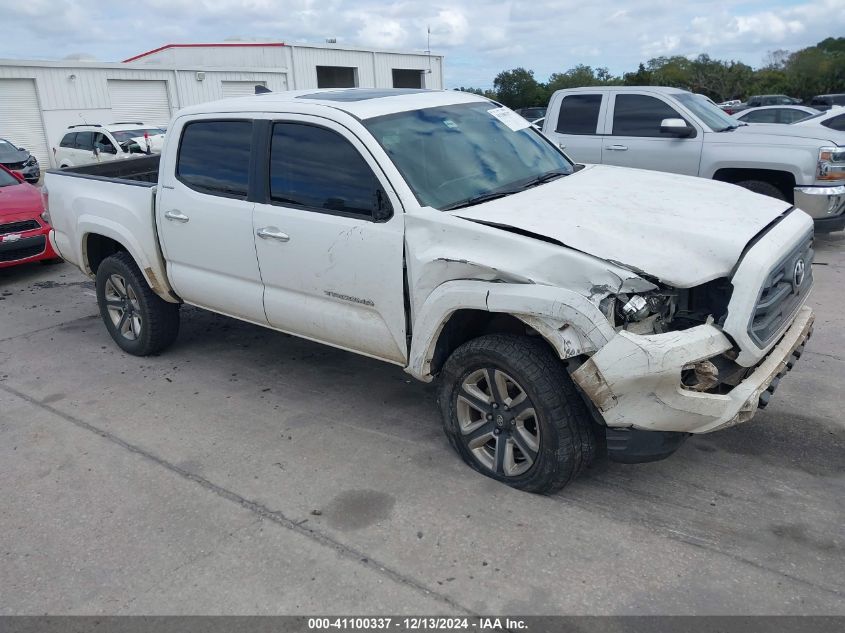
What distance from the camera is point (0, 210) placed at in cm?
857

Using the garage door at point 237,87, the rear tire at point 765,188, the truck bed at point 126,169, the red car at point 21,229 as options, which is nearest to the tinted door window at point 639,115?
the rear tire at point 765,188

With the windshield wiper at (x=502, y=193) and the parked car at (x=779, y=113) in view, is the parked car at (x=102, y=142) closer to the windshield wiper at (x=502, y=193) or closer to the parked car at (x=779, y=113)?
the windshield wiper at (x=502, y=193)

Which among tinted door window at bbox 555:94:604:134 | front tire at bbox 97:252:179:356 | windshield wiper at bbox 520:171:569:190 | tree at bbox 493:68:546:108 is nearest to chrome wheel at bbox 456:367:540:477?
windshield wiper at bbox 520:171:569:190

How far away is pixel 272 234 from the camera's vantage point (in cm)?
434

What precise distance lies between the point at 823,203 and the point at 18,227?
9.22 m

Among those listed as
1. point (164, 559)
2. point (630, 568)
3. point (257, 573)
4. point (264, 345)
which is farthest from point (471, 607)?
point (264, 345)

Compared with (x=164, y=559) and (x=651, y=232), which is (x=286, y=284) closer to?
(x=164, y=559)

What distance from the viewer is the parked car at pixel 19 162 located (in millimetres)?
17641

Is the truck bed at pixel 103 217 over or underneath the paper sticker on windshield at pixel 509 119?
underneath

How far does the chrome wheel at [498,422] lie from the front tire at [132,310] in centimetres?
299

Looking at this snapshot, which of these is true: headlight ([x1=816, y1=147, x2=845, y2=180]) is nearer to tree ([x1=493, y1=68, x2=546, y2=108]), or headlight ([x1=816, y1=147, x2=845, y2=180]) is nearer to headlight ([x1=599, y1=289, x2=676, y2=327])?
headlight ([x1=599, y1=289, x2=676, y2=327])

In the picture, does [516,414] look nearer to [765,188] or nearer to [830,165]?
[765,188]

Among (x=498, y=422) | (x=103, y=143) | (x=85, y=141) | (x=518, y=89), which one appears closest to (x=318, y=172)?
(x=498, y=422)

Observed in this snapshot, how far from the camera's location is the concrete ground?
2.96 m
